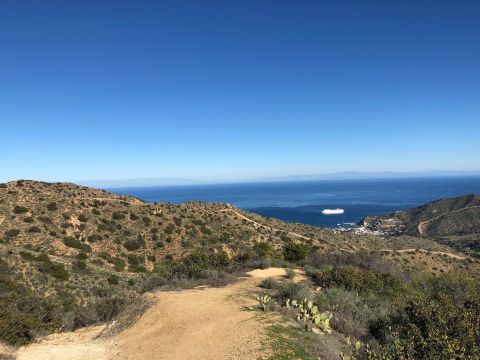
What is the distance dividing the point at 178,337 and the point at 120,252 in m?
30.0

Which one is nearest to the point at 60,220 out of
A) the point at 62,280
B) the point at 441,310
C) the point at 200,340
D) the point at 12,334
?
the point at 62,280

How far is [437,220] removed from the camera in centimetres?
12238

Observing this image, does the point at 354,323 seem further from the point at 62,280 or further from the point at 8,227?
the point at 8,227

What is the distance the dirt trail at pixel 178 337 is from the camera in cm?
1069

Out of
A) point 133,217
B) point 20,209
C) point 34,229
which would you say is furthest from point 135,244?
point 20,209

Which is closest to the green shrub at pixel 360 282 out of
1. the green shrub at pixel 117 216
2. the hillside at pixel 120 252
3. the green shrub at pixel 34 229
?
the hillside at pixel 120 252

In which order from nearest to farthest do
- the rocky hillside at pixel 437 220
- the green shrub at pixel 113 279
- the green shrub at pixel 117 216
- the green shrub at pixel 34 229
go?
the green shrub at pixel 113 279, the green shrub at pixel 34 229, the green shrub at pixel 117 216, the rocky hillside at pixel 437 220

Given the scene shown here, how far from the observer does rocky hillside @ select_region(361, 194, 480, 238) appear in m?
113

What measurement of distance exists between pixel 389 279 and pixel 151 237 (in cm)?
3139

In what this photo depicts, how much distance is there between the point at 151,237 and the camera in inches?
1745

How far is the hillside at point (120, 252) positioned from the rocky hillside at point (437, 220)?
5669 centimetres

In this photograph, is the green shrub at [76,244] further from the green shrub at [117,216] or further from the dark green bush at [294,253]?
the dark green bush at [294,253]

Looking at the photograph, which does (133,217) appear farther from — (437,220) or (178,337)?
(437,220)

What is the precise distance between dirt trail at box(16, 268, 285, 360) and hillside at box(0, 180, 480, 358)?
4.11 feet
